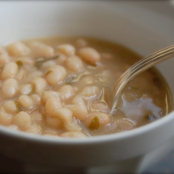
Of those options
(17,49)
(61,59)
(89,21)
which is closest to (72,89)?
(61,59)

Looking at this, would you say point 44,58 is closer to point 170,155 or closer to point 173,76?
point 173,76

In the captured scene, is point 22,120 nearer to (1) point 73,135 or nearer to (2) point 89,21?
(1) point 73,135

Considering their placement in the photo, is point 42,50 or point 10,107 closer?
point 10,107

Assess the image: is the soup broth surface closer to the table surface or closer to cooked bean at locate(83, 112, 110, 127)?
cooked bean at locate(83, 112, 110, 127)

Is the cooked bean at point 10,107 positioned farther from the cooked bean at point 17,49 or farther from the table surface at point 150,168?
the cooked bean at point 17,49

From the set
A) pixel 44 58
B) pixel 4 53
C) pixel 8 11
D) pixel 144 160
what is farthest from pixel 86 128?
pixel 8 11

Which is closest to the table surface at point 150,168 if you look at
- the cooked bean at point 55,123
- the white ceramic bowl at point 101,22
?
the white ceramic bowl at point 101,22

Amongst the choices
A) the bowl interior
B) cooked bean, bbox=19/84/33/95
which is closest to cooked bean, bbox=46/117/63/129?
cooked bean, bbox=19/84/33/95
